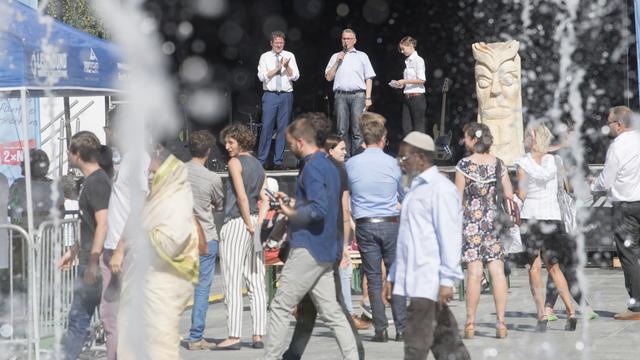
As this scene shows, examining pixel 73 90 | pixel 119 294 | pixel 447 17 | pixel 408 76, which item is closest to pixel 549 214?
pixel 119 294

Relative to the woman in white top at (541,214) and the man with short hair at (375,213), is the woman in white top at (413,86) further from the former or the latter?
the man with short hair at (375,213)

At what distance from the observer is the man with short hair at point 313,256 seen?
7957mm

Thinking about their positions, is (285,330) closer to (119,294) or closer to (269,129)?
(119,294)

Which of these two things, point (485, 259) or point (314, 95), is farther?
point (314, 95)

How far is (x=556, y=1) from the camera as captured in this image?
2036 centimetres

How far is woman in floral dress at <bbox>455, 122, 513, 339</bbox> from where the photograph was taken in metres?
10.1

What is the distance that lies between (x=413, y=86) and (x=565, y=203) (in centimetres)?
658

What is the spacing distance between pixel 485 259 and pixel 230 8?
46.6 feet

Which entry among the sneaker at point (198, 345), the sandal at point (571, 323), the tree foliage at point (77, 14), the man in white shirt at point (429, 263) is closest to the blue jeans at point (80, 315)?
the sneaker at point (198, 345)

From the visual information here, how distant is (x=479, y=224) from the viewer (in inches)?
397

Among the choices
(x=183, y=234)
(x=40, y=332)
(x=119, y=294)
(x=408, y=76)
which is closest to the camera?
(x=183, y=234)

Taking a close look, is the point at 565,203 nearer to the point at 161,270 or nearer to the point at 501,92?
the point at 161,270

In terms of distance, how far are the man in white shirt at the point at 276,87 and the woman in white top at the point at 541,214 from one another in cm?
646

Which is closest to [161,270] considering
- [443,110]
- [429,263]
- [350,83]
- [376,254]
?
[429,263]
